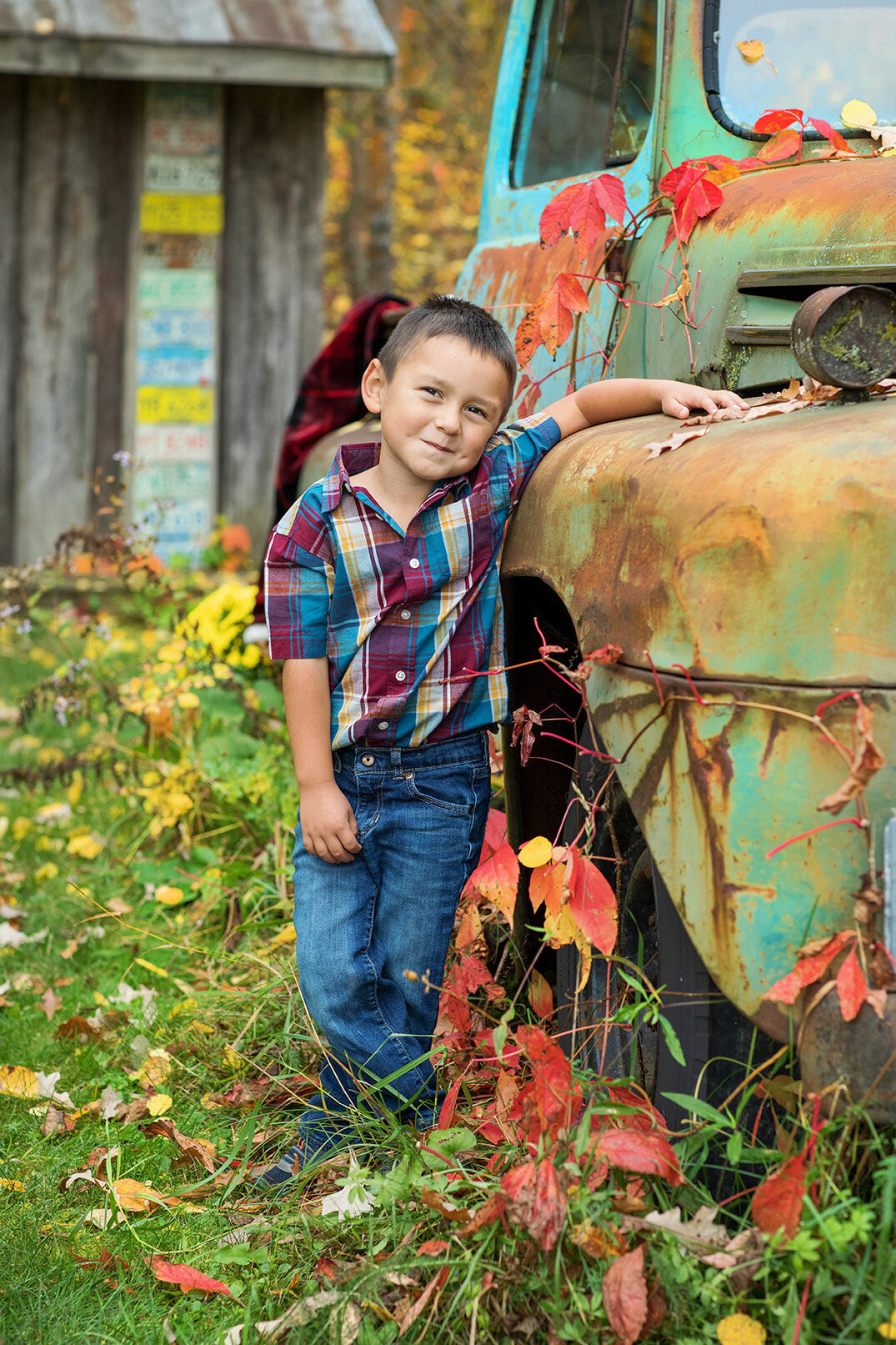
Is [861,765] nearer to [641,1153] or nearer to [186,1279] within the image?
[641,1153]

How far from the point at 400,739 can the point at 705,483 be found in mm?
825

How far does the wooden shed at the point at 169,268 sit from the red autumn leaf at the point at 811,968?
5.82 metres

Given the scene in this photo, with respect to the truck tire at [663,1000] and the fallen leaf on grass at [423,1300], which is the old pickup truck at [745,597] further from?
the fallen leaf on grass at [423,1300]

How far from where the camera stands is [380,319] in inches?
164

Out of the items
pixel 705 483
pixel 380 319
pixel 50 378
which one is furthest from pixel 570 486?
pixel 50 378

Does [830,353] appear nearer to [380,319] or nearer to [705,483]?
[705,483]

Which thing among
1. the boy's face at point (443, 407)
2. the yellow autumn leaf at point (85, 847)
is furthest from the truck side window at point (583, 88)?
the yellow autumn leaf at point (85, 847)

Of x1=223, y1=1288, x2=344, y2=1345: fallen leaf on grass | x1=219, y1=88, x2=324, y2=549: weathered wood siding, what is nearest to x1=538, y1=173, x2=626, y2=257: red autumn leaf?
x1=223, y1=1288, x2=344, y2=1345: fallen leaf on grass

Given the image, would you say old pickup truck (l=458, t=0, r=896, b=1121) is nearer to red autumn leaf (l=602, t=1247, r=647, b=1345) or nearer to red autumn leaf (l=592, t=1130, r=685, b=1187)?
red autumn leaf (l=592, t=1130, r=685, b=1187)

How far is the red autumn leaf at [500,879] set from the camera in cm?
207

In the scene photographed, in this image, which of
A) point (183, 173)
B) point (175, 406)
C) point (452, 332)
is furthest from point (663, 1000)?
point (183, 173)

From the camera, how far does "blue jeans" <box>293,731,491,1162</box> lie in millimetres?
2211

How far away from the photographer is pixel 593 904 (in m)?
1.82

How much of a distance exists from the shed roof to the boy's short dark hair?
4939mm
